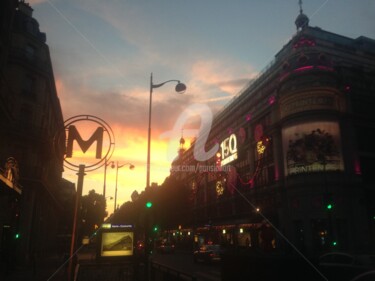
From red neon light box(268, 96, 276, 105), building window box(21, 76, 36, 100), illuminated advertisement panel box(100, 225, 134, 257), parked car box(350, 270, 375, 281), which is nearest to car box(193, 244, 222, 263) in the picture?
illuminated advertisement panel box(100, 225, 134, 257)

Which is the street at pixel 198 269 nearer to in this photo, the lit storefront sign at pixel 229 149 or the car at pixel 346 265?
the car at pixel 346 265

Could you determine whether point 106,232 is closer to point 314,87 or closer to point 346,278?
point 346,278

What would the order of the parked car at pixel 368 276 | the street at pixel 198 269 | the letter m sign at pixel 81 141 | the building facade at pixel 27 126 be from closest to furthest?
the letter m sign at pixel 81 141 < the parked car at pixel 368 276 < the street at pixel 198 269 < the building facade at pixel 27 126

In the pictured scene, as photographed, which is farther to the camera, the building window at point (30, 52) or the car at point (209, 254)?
the building window at point (30, 52)

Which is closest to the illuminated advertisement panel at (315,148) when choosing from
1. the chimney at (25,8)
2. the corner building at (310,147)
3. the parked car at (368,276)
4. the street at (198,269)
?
the corner building at (310,147)

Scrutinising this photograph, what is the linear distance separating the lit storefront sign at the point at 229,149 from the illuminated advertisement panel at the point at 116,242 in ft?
102

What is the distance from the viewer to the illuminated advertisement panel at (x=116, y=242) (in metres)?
24.3

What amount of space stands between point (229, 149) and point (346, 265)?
42042mm

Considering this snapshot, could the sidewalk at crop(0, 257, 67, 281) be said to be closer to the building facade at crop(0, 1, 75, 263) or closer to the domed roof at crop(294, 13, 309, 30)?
the building facade at crop(0, 1, 75, 263)

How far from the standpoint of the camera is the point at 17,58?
102ft

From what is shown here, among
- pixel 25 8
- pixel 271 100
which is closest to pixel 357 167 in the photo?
pixel 271 100

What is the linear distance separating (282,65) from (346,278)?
33.1m

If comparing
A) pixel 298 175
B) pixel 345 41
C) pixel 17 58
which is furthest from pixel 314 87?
pixel 17 58

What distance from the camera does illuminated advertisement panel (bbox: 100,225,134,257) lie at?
79.9 ft
